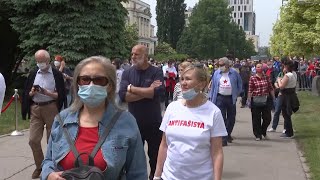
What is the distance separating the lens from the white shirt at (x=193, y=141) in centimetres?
430

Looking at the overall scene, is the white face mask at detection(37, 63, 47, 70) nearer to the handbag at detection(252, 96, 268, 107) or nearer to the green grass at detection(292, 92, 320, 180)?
the green grass at detection(292, 92, 320, 180)

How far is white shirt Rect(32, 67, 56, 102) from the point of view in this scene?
7.85 meters

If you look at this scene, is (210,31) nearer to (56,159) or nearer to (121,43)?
(121,43)

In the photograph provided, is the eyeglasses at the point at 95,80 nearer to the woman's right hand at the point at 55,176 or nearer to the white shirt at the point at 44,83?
the woman's right hand at the point at 55,176

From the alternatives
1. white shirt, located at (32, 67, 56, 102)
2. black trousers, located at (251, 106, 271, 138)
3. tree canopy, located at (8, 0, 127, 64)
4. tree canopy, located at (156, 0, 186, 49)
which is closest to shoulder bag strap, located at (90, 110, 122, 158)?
white shirt, located at (32, 67, 56, 102)

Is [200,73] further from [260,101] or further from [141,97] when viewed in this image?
[260,101]

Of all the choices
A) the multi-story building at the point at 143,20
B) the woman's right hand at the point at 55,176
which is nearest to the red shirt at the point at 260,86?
the woman's right hand at the point at 55,176

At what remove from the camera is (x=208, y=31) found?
299 feet

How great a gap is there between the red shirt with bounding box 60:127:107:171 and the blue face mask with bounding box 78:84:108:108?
0.15 m

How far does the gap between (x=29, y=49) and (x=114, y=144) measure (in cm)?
1985

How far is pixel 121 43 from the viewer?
2327cm

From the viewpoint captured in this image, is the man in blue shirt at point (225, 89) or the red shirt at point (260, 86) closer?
the man in blue shirt at point (225, 89)

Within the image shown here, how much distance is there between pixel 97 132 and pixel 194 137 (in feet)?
4.18

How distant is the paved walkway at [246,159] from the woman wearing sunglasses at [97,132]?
199 inches
